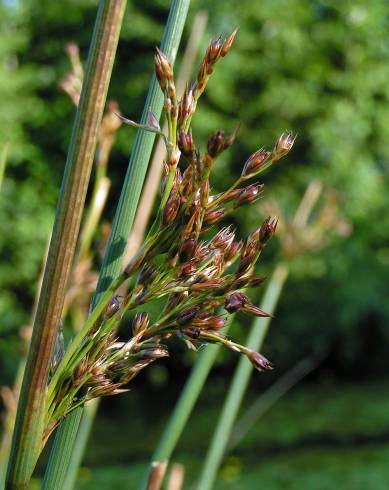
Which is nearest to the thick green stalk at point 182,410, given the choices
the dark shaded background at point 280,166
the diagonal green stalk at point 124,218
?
the diagonal green stalk at point 124,218

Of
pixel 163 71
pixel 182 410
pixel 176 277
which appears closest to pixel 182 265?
pixel 176 277

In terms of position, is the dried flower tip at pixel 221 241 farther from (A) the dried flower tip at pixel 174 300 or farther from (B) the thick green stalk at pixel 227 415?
(B) the thick green stalk at pixel 227 415

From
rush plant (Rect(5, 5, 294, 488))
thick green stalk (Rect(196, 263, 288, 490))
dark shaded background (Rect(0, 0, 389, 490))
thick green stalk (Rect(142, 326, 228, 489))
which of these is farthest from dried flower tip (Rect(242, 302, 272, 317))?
dark shaded background (Rect(0, 0, 389, 490))

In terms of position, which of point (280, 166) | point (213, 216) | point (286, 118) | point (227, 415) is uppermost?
point (286, 118)

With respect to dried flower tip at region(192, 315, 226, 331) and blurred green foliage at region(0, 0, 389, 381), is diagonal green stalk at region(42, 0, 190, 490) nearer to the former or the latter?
dried flower tip at region(192, 315, 226, 331)

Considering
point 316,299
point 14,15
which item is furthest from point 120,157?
point 316,299

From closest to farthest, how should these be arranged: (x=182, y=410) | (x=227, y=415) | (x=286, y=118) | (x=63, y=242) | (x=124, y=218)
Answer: (x=63, y=242)
(x=124, y=218)
(x=182, y=410)
(x=227, y=415)
(x=286, y=118)

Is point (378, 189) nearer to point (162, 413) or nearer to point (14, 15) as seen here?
point (162, 413)

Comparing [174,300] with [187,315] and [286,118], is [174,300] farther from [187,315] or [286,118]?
[286,118]
